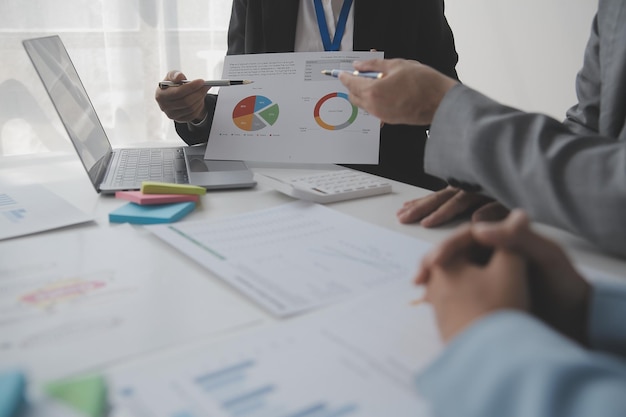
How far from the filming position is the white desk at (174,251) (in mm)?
495

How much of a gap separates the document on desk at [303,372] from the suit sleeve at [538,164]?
9.4 inches

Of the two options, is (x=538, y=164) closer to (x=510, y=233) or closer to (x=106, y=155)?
(x=510, y=233)

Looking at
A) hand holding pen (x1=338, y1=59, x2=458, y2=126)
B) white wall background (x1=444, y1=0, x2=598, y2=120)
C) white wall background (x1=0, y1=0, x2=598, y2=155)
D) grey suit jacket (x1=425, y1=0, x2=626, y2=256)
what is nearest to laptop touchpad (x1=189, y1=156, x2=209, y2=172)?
hand holding pen (x1=338, y1=59, x2=458, y2=126)

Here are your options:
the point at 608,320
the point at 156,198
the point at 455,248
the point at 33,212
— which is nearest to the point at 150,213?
the point at 156,198

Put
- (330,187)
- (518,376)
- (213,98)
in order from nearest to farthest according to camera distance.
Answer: (518,376), (330,187), (213,98)

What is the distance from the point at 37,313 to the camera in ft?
1.76

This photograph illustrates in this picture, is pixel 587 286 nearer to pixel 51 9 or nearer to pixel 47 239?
pixel 47 239

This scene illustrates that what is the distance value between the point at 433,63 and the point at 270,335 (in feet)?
3.80

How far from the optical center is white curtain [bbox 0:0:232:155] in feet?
6.72

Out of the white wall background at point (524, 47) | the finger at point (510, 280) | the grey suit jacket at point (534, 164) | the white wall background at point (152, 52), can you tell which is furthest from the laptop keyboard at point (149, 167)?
the white wall background at point (524, 47)

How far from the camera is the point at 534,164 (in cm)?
67

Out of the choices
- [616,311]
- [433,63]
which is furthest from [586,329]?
[433,63]

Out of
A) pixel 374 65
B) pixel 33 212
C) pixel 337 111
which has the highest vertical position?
pixel 374 65

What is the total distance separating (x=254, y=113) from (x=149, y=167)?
0.79ft
